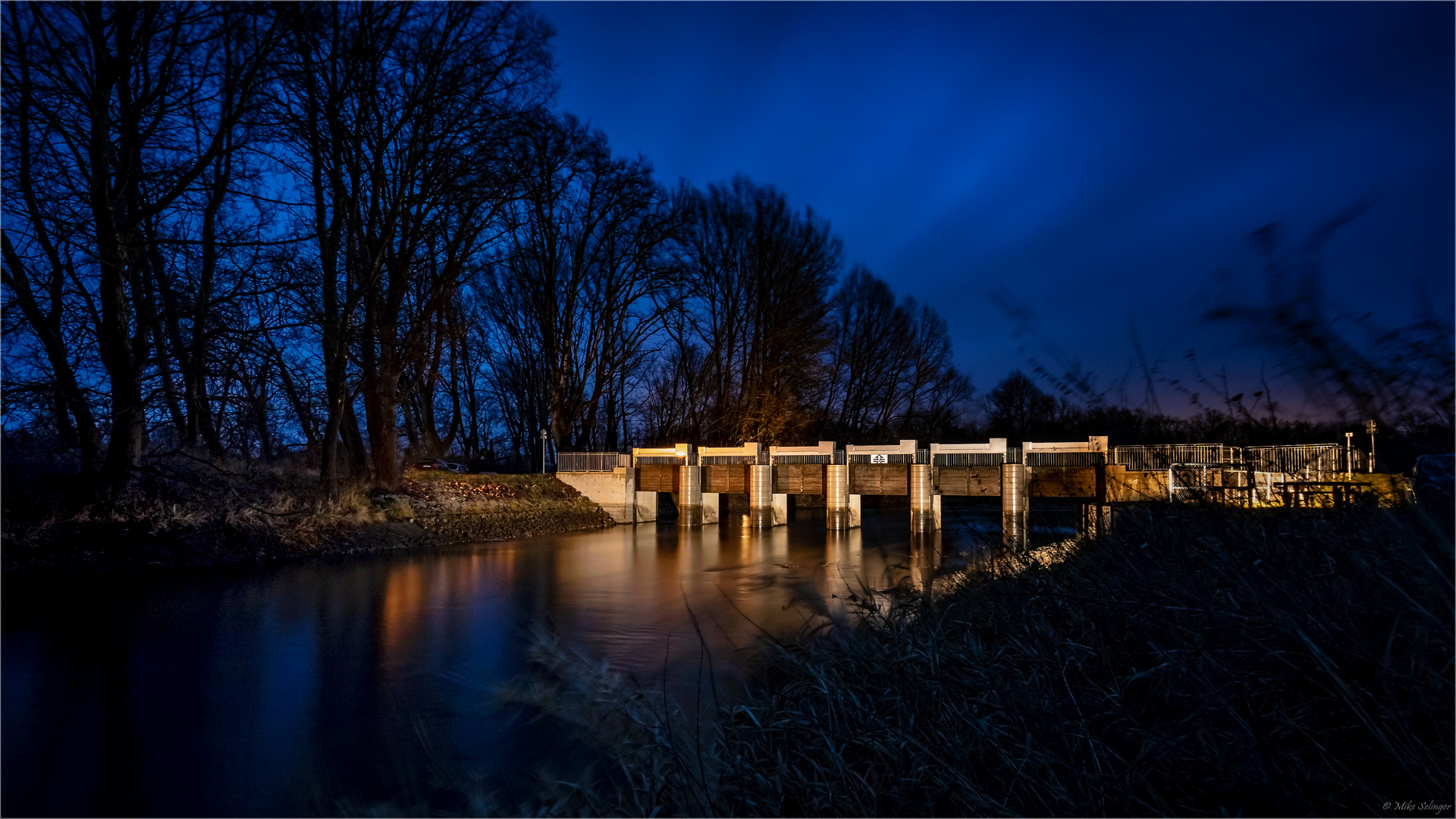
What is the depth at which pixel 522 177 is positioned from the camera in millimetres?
24797

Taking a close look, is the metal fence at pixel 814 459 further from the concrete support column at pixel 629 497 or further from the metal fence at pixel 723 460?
the concrete support column at pixel 629 497

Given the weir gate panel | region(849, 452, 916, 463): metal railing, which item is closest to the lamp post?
region(849, 452, 916, 463): metal railing

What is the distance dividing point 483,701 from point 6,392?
413 inches

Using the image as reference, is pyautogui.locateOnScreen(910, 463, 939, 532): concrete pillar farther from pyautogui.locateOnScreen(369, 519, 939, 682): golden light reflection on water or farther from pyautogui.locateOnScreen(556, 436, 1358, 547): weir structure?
pyautogui.locateOnScreen(369, 519, 939, 682): golden light reflection on water

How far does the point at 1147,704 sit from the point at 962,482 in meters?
22.1

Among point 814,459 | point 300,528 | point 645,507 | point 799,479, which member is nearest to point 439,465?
point 645,507

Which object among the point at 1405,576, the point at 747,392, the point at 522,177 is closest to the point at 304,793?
the point at 1405,576

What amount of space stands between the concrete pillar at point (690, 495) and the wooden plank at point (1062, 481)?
12.4 meters

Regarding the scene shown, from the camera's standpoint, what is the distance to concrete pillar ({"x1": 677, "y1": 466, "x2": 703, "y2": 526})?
30516 mm

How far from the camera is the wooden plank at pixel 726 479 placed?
3019 cm

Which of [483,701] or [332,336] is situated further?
[332,336]

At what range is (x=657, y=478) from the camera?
103 ft

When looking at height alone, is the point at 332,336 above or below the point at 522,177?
below

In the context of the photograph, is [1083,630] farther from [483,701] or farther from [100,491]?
[100,491]
